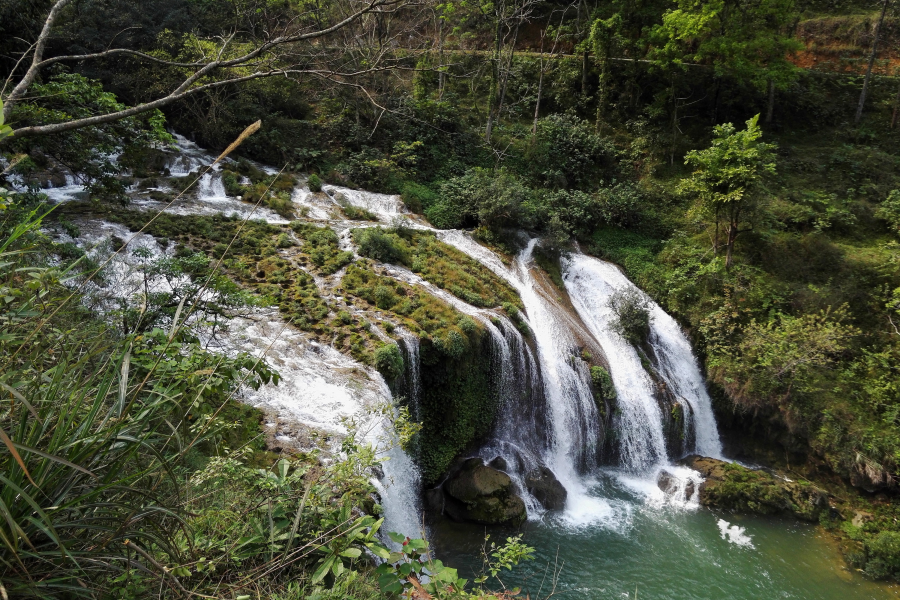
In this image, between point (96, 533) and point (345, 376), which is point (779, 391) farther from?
point (96, 533)

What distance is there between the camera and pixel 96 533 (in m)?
1.91

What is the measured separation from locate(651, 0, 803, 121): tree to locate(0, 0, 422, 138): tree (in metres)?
10.2

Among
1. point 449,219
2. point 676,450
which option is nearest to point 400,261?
point 449,219

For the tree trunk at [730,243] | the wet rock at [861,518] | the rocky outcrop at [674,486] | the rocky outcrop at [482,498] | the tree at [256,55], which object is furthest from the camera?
the tree trunk at [730,243]

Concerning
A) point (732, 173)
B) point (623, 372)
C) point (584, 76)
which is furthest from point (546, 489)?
point (584, 76)

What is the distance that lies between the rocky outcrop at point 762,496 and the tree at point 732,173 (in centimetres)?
658

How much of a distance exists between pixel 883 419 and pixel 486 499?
10020 millimetres

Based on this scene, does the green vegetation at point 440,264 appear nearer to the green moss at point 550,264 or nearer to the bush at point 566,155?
the green moss at point 550,264

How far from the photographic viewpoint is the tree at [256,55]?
293cm

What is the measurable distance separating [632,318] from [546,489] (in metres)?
5.74

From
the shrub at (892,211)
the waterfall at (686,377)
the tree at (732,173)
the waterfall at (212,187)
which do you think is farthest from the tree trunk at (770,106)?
the waterfall at (212,187)

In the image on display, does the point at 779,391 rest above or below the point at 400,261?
below

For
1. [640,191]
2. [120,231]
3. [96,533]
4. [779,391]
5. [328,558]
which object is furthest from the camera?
[640,191]

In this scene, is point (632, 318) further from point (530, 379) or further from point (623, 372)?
point (530, 379)
